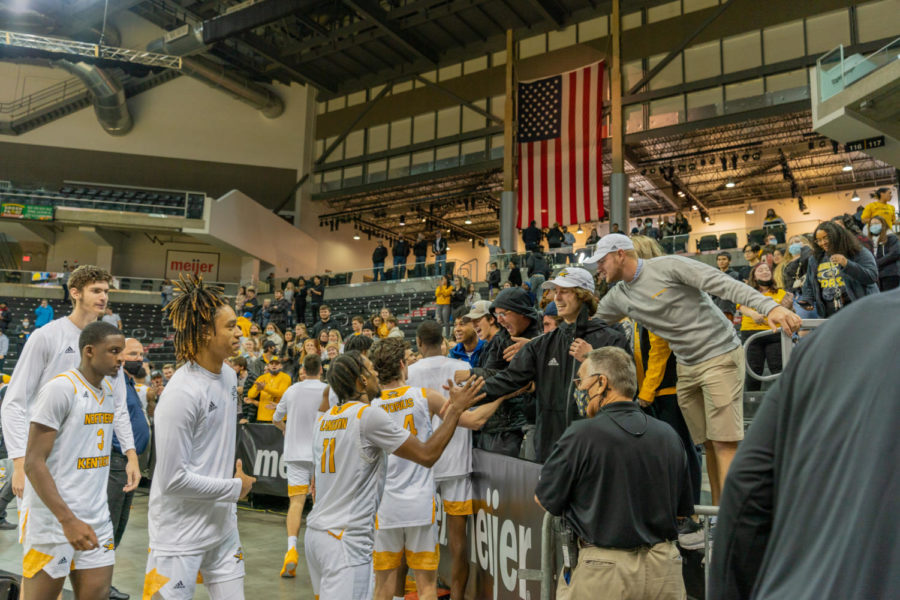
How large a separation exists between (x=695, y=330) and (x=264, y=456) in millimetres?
6239

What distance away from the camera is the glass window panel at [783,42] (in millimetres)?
19453

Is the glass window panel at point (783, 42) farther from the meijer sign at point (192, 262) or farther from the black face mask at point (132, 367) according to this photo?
the meijer sign at point (192, 262)

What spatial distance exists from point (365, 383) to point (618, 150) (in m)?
18.8

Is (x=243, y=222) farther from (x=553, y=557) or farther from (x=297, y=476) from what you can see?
(x=553, y=557)

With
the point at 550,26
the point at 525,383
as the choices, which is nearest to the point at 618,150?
the point at 550,26

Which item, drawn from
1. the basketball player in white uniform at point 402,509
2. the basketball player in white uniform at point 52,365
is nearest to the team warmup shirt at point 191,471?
the basketball player in white uniform at point 52,365

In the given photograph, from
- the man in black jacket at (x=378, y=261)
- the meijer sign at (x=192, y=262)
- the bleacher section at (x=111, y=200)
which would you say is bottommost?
the man in black jacket at (x=378, y=261)

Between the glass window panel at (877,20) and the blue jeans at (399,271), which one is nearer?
the glass window panel at (877,20)

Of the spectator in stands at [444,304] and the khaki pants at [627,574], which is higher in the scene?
the spectator in stands at [444,304]

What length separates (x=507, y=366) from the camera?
4.50 meters

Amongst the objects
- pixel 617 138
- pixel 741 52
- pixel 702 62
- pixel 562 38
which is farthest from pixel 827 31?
pixel 562 38

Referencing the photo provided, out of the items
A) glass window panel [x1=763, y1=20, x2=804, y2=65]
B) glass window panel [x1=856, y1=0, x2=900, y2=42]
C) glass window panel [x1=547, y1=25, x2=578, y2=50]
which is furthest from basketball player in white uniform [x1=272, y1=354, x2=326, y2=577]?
glass window panel [x1=547, y1=25, x2=578, y2=50]

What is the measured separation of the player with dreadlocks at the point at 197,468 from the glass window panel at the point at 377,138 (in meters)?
25.7

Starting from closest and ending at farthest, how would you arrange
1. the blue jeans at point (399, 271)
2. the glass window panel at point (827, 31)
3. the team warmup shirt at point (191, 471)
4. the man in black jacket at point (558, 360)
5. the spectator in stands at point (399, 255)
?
the team warmup shirt at point (191, 471)
the man in black jacket at point (558, 360)
the glass window panel at point (827, 31)
the blue jeans at point (399, 271)
the spectator in stands at point (399, 255)
